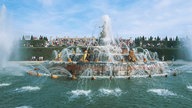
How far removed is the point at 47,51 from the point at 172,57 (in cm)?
3432

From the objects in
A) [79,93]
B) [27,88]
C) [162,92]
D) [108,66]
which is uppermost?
[108,66]

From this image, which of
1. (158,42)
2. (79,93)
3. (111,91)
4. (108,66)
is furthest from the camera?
(158,42)

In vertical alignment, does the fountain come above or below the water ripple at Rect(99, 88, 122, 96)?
above

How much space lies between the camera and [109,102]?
24.1 m

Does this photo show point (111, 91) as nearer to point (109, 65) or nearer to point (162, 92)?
point (162, 92)

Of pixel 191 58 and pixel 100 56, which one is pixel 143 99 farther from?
pixel 191 58

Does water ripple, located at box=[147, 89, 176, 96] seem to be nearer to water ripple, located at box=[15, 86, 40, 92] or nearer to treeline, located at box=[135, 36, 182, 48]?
water ripple, located at box=[15, 86, 40, 92]

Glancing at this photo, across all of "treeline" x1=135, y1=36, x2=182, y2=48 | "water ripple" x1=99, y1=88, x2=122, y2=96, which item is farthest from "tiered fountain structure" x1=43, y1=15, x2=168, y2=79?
"treeline" x1=135, y1=36, x2=182, y2=48

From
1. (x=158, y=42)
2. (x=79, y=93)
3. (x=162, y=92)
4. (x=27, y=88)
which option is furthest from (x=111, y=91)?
(x=158, y=42)

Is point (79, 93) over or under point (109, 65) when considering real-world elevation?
under

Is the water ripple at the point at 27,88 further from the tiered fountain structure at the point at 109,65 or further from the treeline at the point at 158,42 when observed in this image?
the treeline at the point at 158,42

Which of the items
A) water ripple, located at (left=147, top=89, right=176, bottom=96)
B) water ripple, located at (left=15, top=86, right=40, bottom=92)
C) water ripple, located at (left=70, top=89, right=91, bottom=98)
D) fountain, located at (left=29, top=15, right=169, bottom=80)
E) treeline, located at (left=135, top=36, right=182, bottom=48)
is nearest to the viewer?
water ripple, located at (left=70, top=89, right=91, bottom=98)

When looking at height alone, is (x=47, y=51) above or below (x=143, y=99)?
above

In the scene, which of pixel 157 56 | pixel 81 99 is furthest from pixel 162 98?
pixel 157 56
